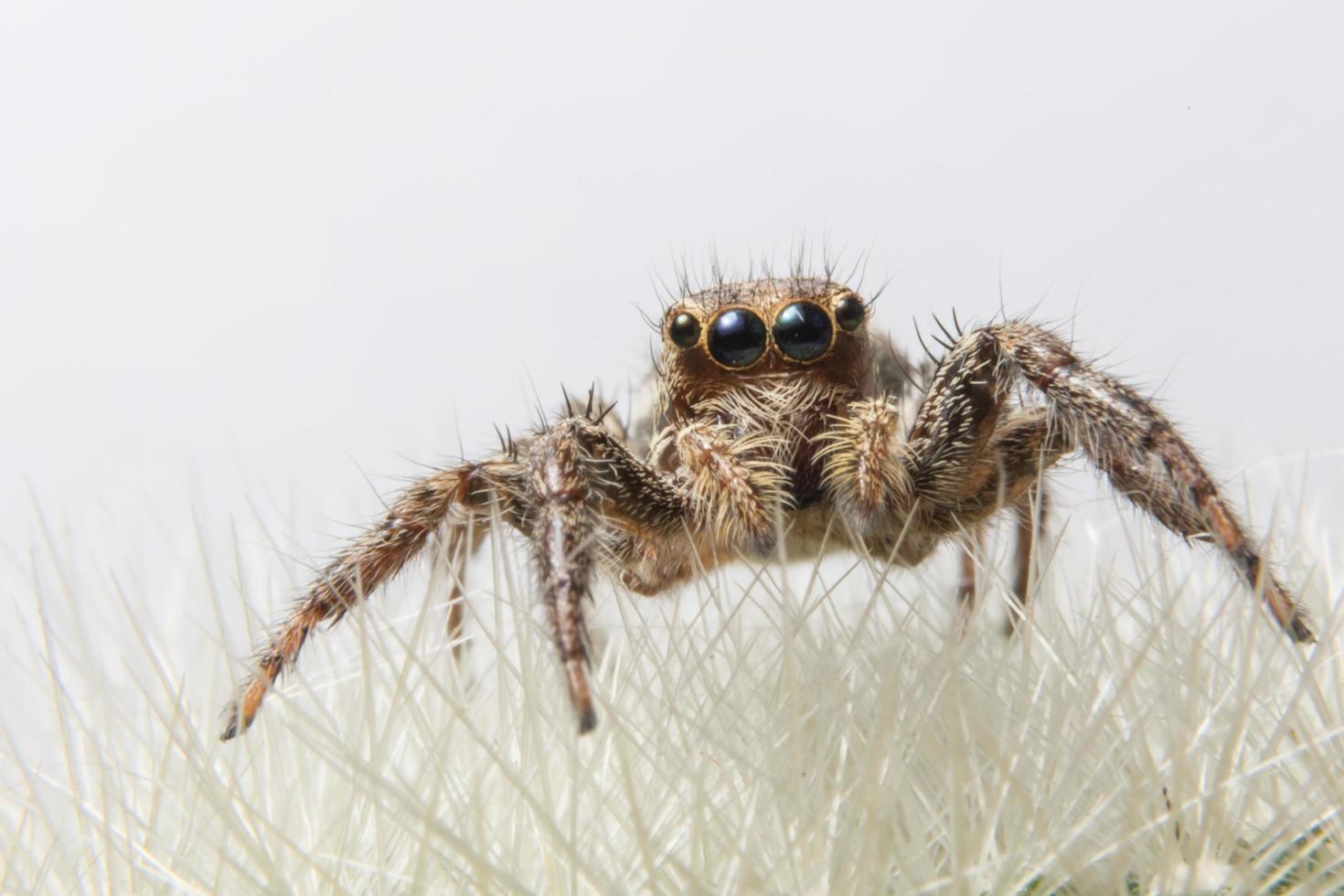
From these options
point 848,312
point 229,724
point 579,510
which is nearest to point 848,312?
point 848,312

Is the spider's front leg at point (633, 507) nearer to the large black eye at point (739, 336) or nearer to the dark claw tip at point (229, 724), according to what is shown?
the large black eye at point (739, 336)

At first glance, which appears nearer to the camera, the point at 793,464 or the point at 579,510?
the point at 579,510

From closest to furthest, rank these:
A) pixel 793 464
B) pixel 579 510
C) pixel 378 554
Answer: pixel 579 510 → pixel 378 554 → pixel 793 464

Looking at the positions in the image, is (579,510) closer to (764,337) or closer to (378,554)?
(378,554)

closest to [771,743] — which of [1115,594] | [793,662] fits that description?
[793,662]

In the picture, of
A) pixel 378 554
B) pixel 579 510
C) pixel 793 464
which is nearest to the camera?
pixel 579 510

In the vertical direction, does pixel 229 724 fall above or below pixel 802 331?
below

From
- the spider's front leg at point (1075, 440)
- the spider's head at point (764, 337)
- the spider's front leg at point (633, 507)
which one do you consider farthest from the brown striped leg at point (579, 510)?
the spider's front leg at point (1075, 440)
